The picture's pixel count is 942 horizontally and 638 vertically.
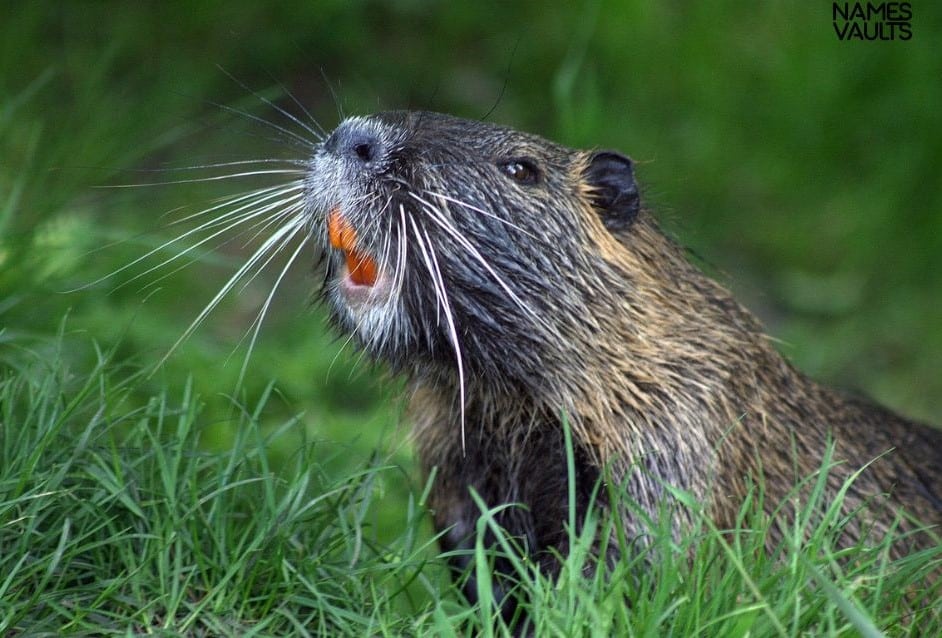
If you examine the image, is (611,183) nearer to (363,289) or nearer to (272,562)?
(363,289)

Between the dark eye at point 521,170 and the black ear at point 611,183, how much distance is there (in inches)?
7.3

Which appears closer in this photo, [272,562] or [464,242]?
[272,562]

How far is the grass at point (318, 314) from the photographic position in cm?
280

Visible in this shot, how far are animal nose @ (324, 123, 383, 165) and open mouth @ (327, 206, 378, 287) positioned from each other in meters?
0.13

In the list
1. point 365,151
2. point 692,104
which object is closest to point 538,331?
point 365,151

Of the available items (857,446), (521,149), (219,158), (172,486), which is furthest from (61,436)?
(219,158)

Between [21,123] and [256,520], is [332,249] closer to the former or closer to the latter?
[256,520]

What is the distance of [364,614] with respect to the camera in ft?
9.58

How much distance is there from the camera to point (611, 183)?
141 inches

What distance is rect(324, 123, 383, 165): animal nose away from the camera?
321 cm

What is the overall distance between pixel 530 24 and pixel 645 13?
1.93 feet

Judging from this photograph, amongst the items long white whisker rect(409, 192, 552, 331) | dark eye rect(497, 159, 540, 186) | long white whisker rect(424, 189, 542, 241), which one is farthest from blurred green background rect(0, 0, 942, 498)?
long white whisker rect(409, 192, 552, 331)

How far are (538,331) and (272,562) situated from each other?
32.6 inches

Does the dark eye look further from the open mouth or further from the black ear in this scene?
the open mouth
